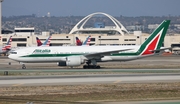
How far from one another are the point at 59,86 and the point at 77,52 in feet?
86.0

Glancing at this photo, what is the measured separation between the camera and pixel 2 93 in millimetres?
36219

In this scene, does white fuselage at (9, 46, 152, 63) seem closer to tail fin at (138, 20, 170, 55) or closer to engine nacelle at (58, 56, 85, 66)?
tail fin at (138, 20, 170, 55)

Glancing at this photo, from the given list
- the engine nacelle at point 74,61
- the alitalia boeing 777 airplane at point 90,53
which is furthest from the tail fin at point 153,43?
the engine nacelle at point 74,61

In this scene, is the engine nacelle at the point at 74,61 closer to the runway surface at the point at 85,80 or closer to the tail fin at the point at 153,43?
the tail fin at the point at 153,43

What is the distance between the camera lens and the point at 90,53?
65562 millimetres

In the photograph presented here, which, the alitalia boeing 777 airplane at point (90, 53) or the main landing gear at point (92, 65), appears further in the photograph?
the alitalia boeing 777 airplane at point (90, 53)

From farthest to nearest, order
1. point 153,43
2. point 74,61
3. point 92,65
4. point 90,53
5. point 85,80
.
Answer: point 153,43 < point 90,53 < point 92,65 < point 74,61 < point 85,80

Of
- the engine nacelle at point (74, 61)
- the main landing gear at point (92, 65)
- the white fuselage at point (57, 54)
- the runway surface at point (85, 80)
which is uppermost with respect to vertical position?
the white fuselage at point (57, 54)

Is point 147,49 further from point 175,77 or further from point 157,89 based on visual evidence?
point 157,89

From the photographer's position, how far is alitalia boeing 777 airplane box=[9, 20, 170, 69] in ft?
213

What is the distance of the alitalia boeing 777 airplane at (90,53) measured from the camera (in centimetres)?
6506

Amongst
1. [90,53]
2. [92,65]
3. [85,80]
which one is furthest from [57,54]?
[85,80]

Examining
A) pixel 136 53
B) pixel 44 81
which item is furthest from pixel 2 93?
pixel 136 53

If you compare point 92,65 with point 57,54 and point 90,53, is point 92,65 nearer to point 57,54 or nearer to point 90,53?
point 90,53
